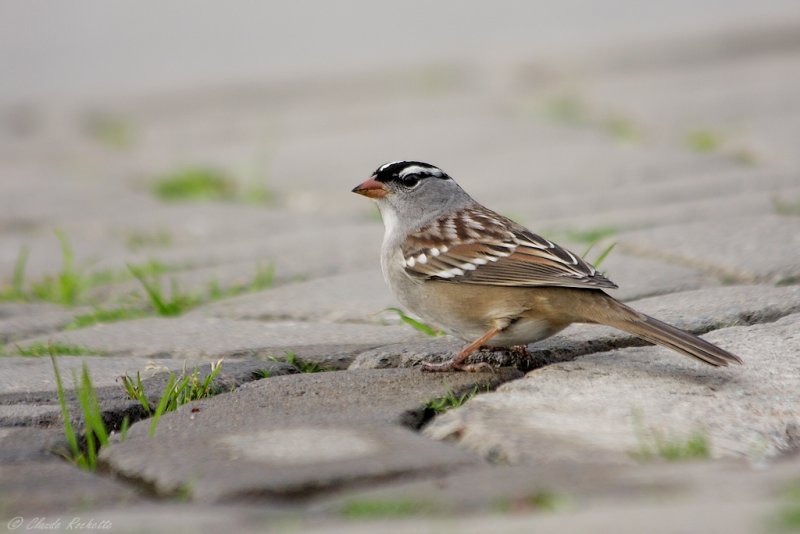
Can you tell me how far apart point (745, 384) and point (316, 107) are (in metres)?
7.91

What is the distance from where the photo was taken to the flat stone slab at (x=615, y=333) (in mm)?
3973

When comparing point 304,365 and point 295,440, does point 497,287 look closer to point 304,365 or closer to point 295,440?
point 304,365

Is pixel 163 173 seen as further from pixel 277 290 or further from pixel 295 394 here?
pixel 295 394

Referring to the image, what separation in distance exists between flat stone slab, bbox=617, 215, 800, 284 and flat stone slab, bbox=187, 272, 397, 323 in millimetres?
1121

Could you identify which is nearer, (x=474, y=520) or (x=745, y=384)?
(x=474, y=520)

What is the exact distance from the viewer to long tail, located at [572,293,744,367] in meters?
3.39

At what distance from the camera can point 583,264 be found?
3.90m

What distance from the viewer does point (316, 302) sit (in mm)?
4824

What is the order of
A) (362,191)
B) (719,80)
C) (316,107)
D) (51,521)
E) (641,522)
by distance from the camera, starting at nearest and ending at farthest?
(641,522) → (51,521) → (362,191) → (719,80) → (316,107)

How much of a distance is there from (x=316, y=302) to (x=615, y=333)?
128cm

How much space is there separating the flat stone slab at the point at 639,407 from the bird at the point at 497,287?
11 cm

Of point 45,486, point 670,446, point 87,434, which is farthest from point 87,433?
point 670,446

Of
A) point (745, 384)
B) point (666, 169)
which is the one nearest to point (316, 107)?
point (666, 169)

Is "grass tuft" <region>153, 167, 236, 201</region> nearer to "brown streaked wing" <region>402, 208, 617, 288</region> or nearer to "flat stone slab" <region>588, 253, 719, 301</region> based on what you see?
"flat stone slab" <region>588, 253, 719, 301</region>
